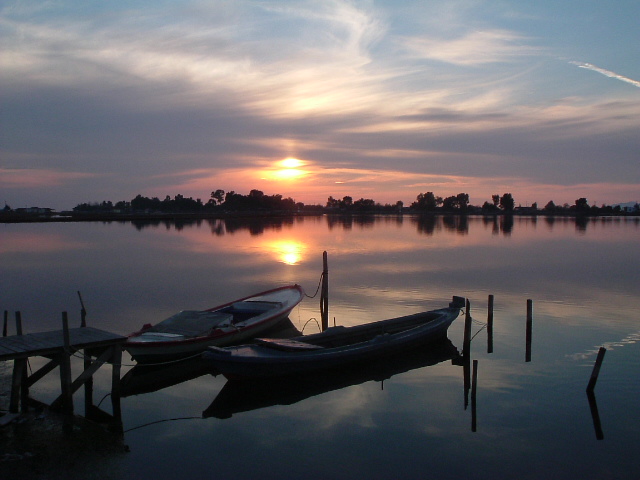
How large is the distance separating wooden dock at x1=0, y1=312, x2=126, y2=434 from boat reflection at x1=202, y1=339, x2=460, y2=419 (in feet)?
8.60

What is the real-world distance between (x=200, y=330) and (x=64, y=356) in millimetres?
5388

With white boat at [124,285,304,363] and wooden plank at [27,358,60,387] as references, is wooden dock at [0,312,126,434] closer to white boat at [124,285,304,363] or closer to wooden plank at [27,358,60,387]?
wooden plank at [27,358,60,387]

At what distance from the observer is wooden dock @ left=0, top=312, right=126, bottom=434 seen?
1013 centimetres

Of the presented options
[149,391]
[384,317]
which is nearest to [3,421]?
[149,391]

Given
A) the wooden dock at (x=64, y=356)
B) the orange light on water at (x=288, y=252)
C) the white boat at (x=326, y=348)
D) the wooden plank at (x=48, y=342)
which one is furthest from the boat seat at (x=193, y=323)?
the orange light on water at (x=288, y=252)

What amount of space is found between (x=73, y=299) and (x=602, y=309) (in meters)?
26.9

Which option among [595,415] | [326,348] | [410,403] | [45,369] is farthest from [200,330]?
[595,415]

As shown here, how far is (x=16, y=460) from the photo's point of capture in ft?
28.9

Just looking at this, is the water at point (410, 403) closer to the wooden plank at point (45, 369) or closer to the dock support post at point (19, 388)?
the dock support post at point (19, 388)

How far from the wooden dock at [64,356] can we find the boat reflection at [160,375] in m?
1.88

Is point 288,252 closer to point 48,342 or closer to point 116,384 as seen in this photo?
point 116,384

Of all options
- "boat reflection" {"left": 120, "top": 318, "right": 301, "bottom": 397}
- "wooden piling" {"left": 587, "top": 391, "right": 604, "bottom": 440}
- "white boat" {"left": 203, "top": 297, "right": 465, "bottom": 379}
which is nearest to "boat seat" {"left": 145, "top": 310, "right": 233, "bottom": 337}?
"boat reflection" {"left": 120, "top": 318, "right": 301, "bottom": 397}

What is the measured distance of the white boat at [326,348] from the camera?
13.1m

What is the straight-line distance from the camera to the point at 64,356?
10.3 m
